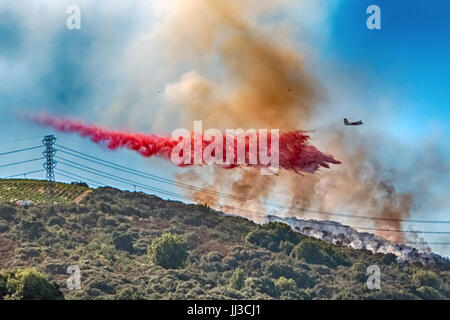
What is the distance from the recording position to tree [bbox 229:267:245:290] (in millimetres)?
168625

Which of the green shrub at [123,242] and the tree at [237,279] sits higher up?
the green shrub at [123,242]

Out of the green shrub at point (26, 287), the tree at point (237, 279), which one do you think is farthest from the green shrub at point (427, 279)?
the green shrub at point (26, 287)

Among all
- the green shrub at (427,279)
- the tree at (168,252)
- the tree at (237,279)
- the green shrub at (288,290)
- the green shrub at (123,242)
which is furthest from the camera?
the green shrub at (427,279)

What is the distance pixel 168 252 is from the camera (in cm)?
18050

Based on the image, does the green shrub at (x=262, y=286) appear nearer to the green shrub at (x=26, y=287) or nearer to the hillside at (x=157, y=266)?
the hillside at (x=157, y=266)

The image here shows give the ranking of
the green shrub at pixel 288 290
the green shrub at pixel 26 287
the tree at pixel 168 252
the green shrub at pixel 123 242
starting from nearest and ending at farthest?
the green shrub at pixel 26 287 < the green shrub at pixel 288 290 < the tree at pixel 168 252 < the green shrub at pixel 123 242

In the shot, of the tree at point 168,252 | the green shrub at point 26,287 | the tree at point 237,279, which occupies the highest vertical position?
the tree at point 168,252

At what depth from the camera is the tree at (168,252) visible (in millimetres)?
178500

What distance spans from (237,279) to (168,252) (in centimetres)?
1572

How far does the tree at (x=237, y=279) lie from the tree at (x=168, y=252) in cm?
1082

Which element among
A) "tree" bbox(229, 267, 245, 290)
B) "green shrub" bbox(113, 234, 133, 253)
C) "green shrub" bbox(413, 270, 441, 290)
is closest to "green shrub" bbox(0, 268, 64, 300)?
"tree" bbox(229, 267, 245, 290)

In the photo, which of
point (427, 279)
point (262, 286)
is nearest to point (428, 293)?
point (427, 279)

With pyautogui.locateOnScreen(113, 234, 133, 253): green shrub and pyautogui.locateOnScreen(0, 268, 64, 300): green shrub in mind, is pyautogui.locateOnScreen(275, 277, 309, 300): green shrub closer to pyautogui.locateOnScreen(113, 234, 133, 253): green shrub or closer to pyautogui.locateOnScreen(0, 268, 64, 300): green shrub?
pyautogui.locateOnScreen(113, 234, 133, 253): green shrub
